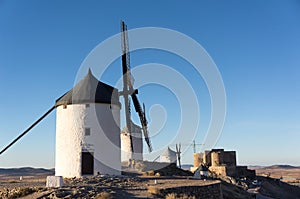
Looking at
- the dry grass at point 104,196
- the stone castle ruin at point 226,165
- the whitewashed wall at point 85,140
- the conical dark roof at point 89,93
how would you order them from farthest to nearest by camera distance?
the stone castle ruin at point 226,165 → the conical dark roof at point 89,93 → the whitewashed wall at point 85,140 → the dry grass at point 104,196

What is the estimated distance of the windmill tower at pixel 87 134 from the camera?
57.1 feet

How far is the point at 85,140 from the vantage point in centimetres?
1742

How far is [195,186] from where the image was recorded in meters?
14.0

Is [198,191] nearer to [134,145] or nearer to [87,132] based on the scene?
[87,132]

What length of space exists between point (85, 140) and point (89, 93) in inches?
107

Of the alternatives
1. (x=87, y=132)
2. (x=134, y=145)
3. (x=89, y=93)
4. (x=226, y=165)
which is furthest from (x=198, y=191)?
(x=226, y=165)

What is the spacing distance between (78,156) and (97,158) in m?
1.04

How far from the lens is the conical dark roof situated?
Answer: 18.0 m

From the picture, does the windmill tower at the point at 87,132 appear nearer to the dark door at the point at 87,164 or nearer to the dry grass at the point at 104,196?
the dark door at the point at 87,164

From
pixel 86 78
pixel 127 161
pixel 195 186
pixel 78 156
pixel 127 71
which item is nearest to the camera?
pixel 195 186

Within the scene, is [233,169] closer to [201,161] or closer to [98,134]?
[201,161]

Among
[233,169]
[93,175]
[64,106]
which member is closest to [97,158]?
[93,175]

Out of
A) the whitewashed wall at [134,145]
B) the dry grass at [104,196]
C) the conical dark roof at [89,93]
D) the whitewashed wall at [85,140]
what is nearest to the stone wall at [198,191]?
the dry grass at [104,196]

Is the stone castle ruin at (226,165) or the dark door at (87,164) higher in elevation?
the dark door at (87,164)
